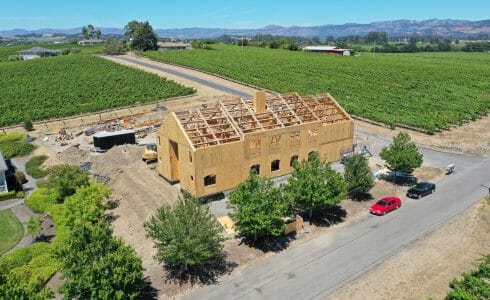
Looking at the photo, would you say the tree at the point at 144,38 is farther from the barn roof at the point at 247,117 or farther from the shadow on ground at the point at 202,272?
the shadow on ground at the point at 202,272

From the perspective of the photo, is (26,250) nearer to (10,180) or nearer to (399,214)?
(10,180)

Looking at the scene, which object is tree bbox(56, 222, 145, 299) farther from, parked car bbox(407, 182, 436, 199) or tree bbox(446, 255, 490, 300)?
parked car bbox(407, 182, 436, 199)

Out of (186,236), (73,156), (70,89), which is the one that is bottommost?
(73,156)

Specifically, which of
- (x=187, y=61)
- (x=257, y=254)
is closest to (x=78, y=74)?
(x=187, y=61)

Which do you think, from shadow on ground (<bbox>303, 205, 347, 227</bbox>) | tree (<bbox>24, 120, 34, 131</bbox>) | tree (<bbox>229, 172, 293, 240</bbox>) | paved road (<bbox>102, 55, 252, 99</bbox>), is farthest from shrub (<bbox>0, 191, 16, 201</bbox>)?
paved road (<bbox>102, 55, 252, 99</bbox>)

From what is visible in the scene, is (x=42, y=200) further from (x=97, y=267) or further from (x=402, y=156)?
(x=402, y=156)

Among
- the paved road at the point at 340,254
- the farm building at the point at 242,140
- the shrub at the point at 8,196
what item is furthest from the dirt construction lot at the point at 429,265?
the shrub at the point at 8,196

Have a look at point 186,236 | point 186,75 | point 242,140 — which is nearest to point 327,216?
point 242,140
